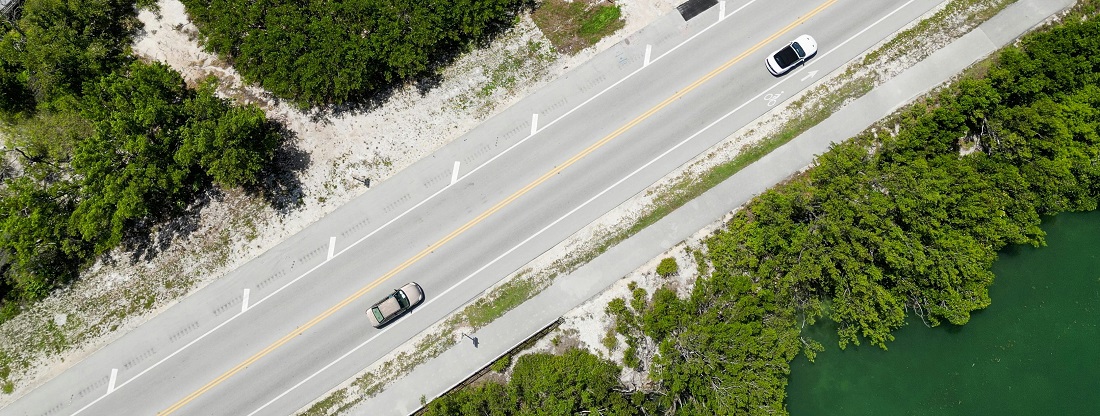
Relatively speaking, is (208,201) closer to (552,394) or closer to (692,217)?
(552,394)

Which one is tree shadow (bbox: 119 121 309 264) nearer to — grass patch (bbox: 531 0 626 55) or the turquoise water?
grass patch (bbox: 531 0 626 55)

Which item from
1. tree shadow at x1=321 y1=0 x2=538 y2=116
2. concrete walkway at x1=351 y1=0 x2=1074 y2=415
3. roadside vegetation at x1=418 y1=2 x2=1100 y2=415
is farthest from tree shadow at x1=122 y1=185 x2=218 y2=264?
roadside vegetation at x1=418 y1=2 x2=1100 y2=415

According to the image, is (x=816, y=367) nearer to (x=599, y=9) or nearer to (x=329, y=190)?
(x=599, y=9)

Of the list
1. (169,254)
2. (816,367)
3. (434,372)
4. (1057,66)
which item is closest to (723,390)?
(816,367)

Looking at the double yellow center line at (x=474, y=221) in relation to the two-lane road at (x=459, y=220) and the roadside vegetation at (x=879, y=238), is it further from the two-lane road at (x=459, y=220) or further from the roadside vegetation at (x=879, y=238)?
the roadside vegetation at (x=879, y=238)

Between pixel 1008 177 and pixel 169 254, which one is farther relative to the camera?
pixel 169 254

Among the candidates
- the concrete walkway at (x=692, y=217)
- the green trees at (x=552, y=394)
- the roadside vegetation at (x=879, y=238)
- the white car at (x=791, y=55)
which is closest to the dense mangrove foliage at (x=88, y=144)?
the concrete walkway at (x=692, y=217)

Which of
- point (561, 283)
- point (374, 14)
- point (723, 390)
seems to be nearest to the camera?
point (723, 390)
